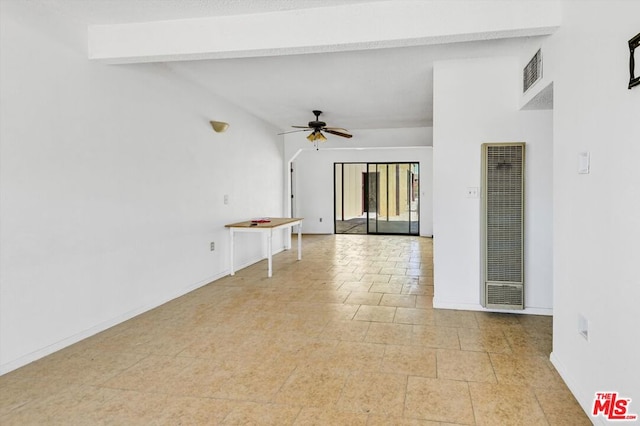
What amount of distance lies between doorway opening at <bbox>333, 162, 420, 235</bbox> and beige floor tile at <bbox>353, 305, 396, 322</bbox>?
6541 millimetres

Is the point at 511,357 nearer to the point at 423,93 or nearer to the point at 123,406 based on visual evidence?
the point at 123,406

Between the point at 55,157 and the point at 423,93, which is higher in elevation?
the point at 423,93

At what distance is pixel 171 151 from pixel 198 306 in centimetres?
165

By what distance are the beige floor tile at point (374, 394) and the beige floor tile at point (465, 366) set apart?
1.03 feet

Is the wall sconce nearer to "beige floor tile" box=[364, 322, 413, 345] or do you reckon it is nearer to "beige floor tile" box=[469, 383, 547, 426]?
"beige floor tile" box=[364, 322, 413, 345]

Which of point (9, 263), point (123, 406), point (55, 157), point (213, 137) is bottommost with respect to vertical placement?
point (123, 406)

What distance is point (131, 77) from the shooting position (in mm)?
3623

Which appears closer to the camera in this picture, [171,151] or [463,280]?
[463,280]

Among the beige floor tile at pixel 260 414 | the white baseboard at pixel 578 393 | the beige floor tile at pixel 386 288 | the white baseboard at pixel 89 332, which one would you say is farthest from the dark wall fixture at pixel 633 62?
the white baseboard at pixel 89 332

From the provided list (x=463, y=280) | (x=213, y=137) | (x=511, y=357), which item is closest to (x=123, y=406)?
(x=511, y=357)

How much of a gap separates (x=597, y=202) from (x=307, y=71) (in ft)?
9.90

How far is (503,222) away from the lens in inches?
139

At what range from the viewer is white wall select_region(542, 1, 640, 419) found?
161cm

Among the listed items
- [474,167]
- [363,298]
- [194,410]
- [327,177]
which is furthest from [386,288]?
[327,177]
